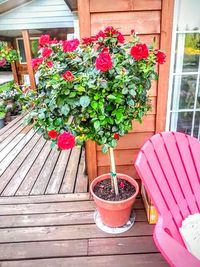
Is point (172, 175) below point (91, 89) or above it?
below

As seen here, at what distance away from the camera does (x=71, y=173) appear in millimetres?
2486

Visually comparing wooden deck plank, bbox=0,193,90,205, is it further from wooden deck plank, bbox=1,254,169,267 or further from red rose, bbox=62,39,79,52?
red rose, bbox=62,39,79,52

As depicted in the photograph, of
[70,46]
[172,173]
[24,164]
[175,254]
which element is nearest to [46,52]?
[70,46]

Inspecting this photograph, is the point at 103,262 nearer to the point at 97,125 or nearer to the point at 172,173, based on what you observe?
the point at 172,173

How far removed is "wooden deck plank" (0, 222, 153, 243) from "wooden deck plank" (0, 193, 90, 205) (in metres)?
0.33

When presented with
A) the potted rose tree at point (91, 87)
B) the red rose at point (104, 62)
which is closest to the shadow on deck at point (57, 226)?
the potted rose tree at point (91, 87)

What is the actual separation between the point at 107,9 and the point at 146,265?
1.69 metres

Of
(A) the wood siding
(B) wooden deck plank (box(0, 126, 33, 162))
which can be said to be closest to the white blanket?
(B) wooden deck plank (box(0, 126, 33, 162))

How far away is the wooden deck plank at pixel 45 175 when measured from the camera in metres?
2.22

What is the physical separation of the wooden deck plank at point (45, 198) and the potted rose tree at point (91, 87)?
33.6 inches

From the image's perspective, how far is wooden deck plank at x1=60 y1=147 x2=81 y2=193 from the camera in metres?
2.23

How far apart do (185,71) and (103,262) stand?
1.48 meters

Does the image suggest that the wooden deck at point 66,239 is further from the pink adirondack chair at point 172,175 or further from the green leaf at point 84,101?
the green leaf at point 84,101

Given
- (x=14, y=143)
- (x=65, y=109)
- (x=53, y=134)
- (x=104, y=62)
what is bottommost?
(x=14, y=143)
